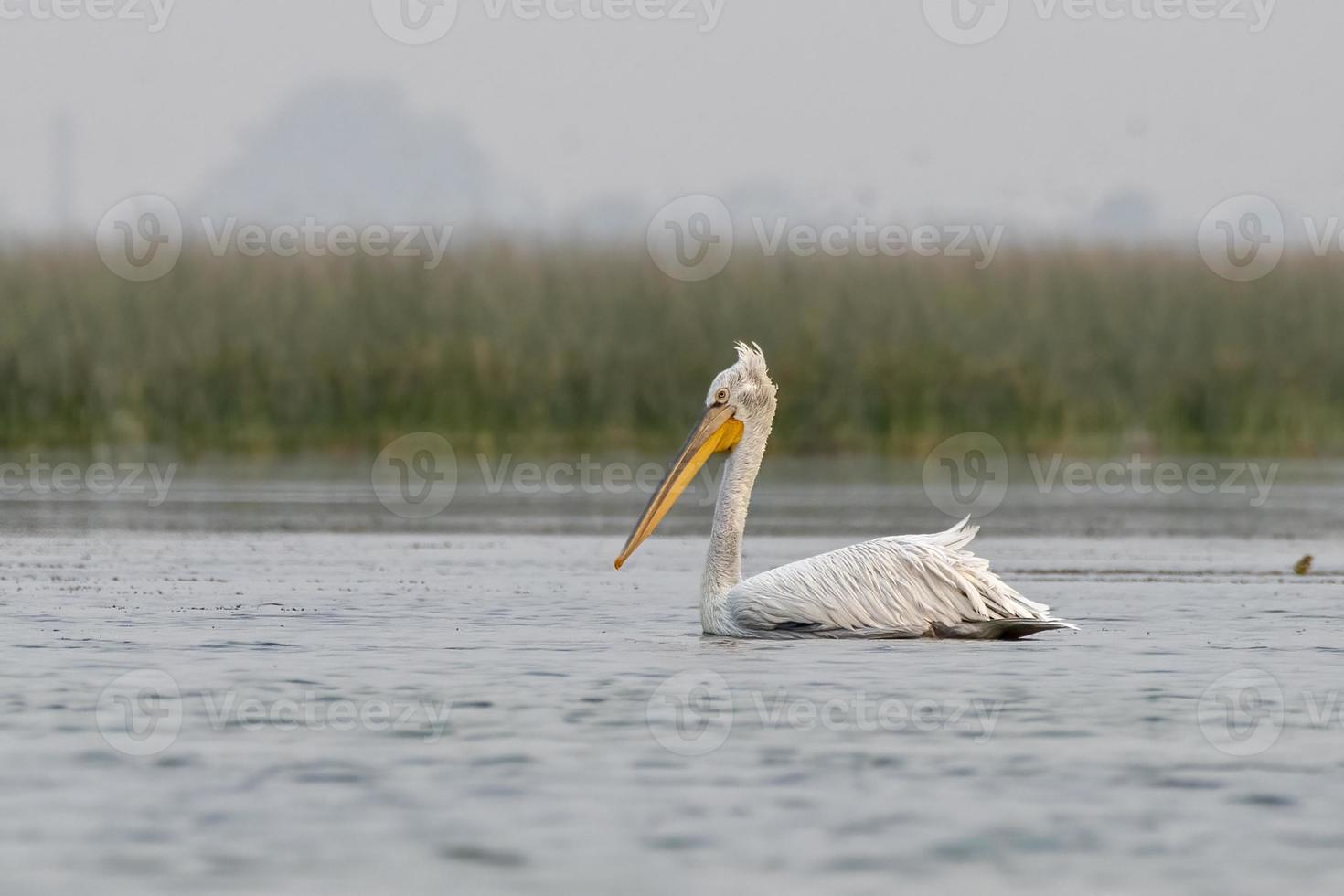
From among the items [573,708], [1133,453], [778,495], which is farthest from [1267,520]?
[573,708]

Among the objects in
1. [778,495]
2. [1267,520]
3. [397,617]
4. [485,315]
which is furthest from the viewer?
[485,315]

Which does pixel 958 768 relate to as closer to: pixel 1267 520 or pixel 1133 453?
pixel 1267 520

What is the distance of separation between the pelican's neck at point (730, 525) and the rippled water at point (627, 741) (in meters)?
0.18

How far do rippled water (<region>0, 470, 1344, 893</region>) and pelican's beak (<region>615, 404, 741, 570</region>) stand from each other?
424 millimetres

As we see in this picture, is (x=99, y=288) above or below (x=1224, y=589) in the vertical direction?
above

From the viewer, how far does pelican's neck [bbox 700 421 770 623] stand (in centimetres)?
951

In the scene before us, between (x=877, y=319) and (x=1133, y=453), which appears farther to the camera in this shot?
(x=877, y=319)

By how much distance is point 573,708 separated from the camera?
23.3ft

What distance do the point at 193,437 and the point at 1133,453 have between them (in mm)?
8524

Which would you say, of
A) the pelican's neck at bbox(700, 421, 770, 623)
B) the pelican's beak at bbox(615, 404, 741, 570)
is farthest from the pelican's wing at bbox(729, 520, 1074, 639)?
the pelican's beak at bbox(615, 404, 741, 570)

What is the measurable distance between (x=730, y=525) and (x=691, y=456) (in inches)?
15.5

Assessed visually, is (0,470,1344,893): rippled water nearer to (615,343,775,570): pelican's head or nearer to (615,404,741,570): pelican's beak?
(615,404,741,570): pelican's beak

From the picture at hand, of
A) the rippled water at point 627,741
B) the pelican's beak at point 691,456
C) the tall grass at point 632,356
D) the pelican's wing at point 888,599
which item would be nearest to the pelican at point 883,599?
the pelican's wing at point 888,599

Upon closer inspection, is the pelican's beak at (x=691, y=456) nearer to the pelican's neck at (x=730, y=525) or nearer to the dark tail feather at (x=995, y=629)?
the pelican's neck at (x=730, y=525)
